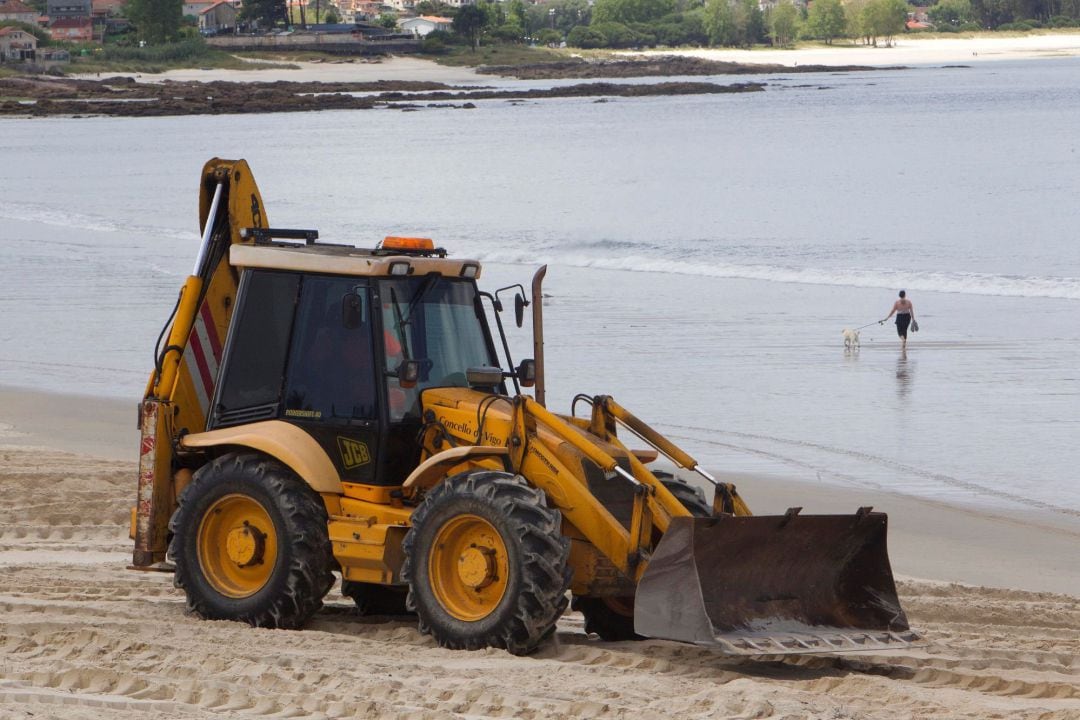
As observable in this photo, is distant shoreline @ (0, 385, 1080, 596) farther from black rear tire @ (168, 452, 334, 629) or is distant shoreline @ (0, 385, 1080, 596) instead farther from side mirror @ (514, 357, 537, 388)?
black rear tire @ (168, 452, 334, 629)

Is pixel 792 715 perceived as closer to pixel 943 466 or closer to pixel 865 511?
pixel 865 511

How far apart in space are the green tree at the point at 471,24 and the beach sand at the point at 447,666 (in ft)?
517

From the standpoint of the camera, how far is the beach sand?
21.6 ft

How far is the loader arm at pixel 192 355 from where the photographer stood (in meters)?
8.48

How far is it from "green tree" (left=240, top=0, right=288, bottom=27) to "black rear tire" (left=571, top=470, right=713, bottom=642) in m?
162

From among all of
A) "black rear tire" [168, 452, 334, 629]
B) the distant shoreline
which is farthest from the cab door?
the distant shoreline

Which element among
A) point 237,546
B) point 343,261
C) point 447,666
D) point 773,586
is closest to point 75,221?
point 237,546

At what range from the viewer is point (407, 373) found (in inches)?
307

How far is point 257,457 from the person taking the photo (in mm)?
8156

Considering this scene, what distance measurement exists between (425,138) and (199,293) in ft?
264

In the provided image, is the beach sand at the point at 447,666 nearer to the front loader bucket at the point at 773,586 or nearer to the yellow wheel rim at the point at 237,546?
the front loader bucket at the point at 773,586

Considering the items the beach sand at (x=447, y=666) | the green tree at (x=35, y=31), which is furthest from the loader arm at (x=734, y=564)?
the green tree at (x=35, y=31)

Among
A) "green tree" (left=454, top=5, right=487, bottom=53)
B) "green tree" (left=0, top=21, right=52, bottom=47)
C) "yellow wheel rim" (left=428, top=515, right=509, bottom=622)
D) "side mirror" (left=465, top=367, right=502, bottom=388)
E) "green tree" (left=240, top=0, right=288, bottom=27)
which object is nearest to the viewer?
"yellow wheel rim" (left=428, top=515, right=509, bottom=622)

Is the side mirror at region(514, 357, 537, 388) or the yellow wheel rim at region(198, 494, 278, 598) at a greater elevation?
the side mirror at region(514, 357, 537, 388)
